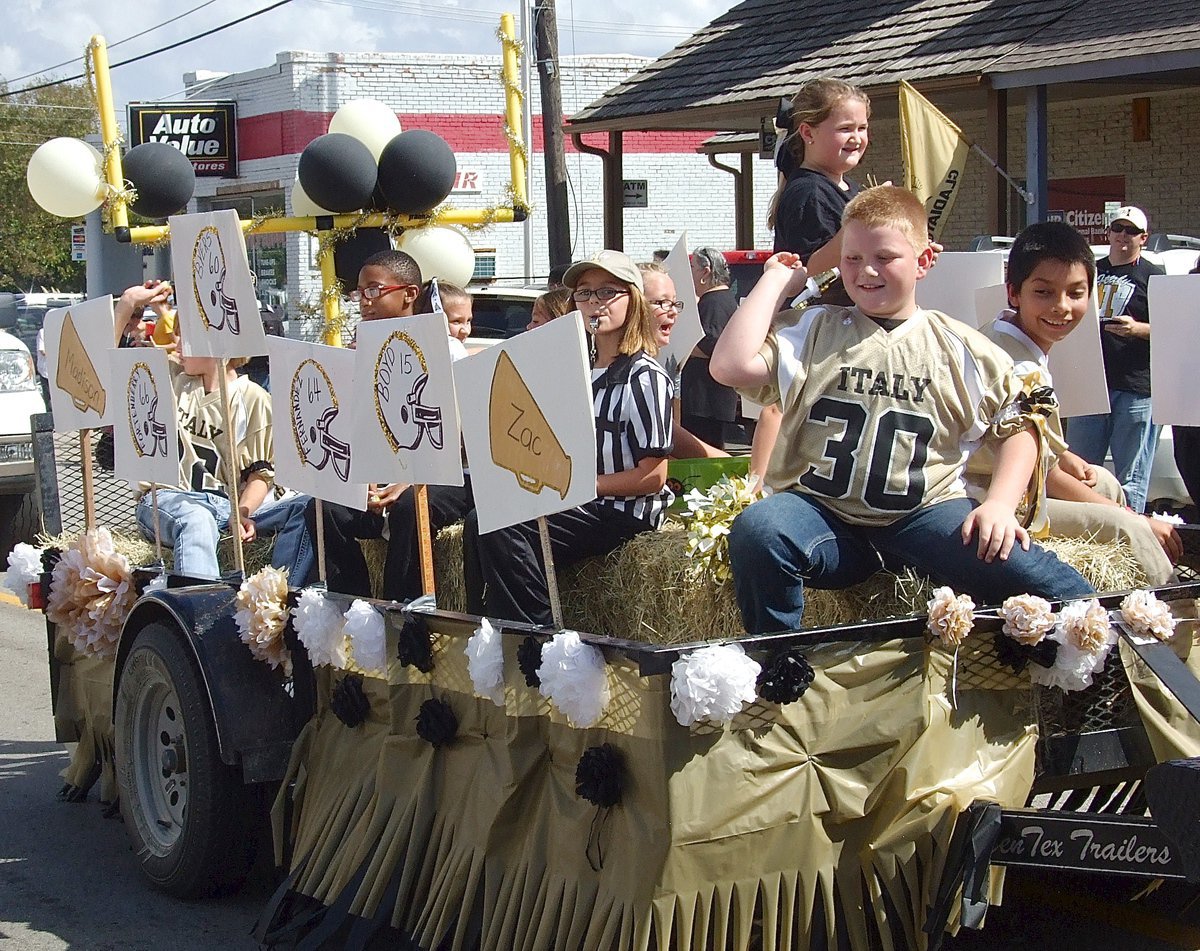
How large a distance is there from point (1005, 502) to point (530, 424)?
3.94 feet

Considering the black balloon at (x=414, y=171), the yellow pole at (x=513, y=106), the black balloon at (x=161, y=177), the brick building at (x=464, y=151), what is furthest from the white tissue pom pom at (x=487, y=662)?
the brick building at (x=464, y=151)

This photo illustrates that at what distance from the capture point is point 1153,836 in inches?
131

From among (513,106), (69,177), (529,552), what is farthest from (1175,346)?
(513,106)

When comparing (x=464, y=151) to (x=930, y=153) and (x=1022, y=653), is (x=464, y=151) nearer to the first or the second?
(x=930, y=153)

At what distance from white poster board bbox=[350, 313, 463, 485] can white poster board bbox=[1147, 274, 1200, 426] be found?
209cm

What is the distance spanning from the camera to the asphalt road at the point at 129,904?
13.4 feet

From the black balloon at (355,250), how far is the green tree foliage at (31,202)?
38260 millimetres

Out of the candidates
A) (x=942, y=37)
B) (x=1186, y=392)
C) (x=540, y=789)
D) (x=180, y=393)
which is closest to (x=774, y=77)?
(x=942, y=37)

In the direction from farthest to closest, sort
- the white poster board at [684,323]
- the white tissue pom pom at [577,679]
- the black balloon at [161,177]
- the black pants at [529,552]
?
the black balloon at [161,177], the white poster board at [684,323], the black pants at [529,552], the white tissue pom pom at [577,679]

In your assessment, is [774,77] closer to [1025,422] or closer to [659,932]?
[1025,422]

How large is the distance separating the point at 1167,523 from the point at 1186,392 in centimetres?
39

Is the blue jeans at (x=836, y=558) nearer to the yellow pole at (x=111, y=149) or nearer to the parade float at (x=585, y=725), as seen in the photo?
the parade float at (x=585, y=725)

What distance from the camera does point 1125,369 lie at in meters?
8.53

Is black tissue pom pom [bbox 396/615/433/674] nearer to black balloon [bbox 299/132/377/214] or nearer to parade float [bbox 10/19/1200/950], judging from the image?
parade float [bbox 10/19/1200/950]
